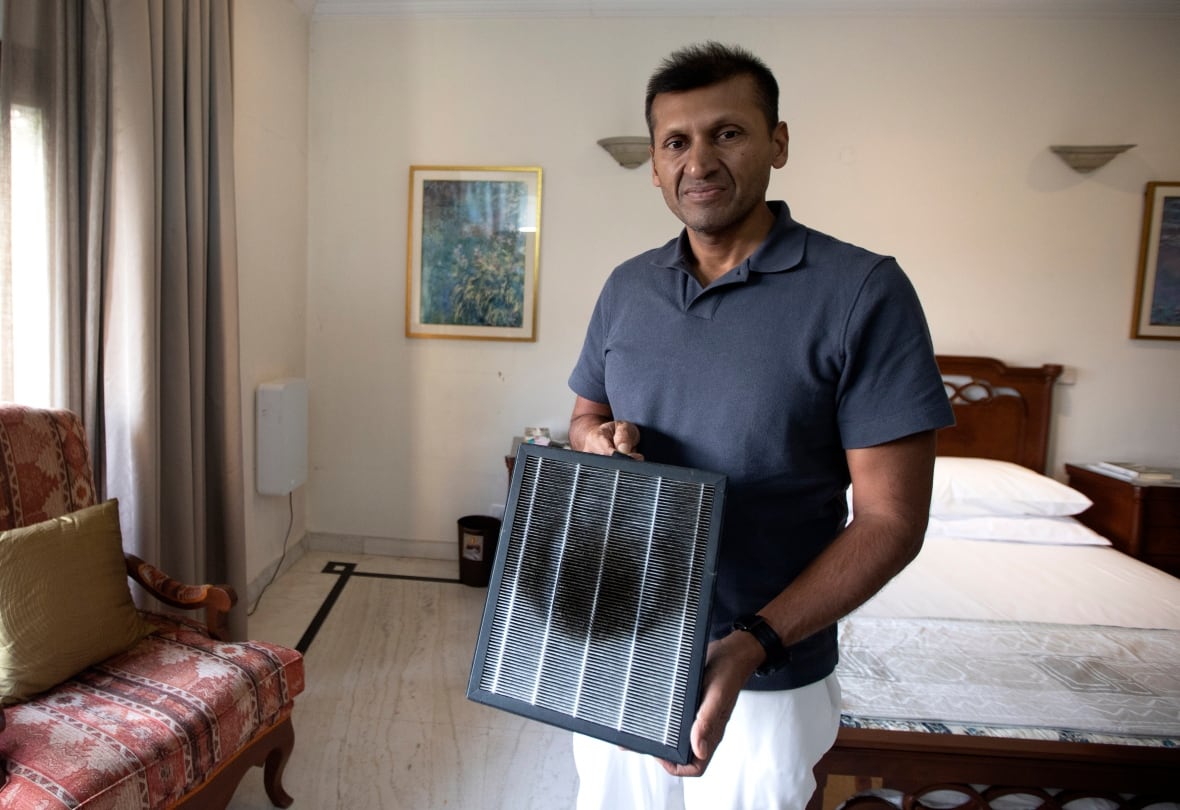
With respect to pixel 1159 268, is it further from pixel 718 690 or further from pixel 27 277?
pixel 27 277

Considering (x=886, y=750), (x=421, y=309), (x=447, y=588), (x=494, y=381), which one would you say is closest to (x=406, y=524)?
(x=447, y=588)

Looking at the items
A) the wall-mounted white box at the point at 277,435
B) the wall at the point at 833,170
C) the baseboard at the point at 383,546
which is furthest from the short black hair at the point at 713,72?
the baseboard at the point at 383,546

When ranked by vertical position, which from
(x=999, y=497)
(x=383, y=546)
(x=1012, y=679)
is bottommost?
(x=383, y=546)

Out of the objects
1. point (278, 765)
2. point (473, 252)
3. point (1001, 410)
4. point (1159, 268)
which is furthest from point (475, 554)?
point (1159, 268)

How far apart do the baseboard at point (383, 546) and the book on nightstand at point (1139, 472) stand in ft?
10.3

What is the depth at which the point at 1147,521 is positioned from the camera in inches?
115

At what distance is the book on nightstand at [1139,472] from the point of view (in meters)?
2.95

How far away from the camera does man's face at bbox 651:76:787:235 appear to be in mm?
964

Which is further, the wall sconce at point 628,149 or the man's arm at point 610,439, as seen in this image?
the wall sconce at point 628,149

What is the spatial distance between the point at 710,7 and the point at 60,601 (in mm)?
3346

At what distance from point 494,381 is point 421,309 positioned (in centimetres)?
52

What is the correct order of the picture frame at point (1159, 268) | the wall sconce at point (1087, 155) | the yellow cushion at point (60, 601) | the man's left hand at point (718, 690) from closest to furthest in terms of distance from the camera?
the man's left hand at point (718, 690) → the yellow cushion at point (60, 601) → the wall sconce at point (1087, 155) → the picture frame at point (1159, 268)

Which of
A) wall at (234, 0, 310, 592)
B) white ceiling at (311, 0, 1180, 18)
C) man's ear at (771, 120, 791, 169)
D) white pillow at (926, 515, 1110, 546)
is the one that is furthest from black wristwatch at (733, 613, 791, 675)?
white ceiling at (311, 0, 1180, 18)

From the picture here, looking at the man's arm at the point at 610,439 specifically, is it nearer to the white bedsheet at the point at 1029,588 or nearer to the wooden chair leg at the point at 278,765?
the wooden chair leg at the point at 278,765
